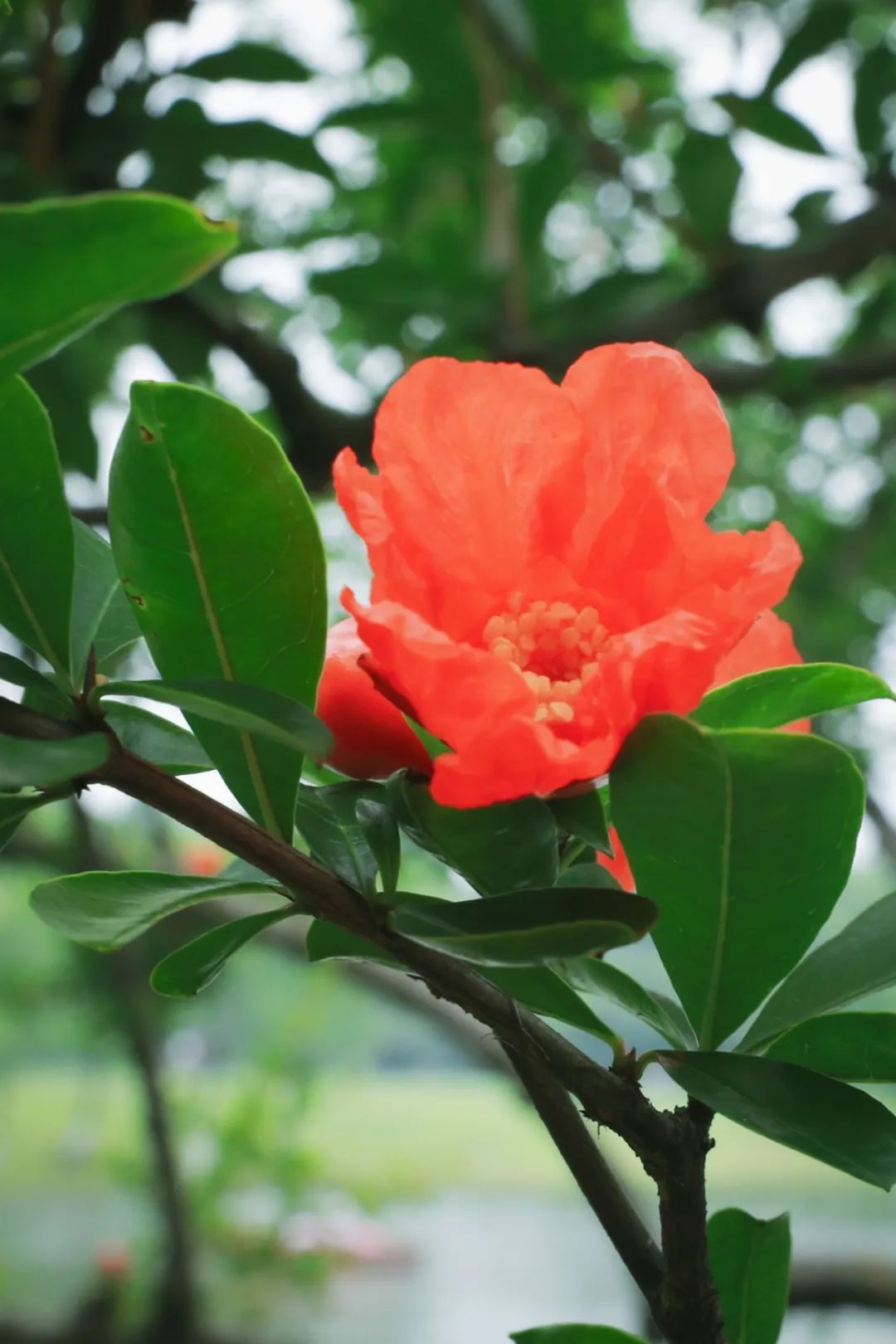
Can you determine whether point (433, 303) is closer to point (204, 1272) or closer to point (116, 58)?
point (116, 58)

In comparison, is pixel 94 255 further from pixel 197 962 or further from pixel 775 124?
pixel 775 124

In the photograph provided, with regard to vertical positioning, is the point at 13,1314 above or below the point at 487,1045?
below

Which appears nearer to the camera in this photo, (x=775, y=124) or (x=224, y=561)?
(x=224, y=561)

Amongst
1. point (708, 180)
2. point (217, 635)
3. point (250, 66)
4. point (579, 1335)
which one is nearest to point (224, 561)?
point (217, 635)

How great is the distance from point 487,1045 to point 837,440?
1576mm

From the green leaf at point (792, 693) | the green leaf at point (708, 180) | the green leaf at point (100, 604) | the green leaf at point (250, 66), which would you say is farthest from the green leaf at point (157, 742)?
the green leaf at point (708, 180)

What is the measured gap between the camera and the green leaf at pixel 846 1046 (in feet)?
0.97

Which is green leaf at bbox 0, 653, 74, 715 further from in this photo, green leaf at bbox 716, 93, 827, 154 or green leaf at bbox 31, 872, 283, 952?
green leaf at bbox 716, 93, 827, 154

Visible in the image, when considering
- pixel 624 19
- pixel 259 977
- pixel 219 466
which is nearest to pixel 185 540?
pixel 219 466

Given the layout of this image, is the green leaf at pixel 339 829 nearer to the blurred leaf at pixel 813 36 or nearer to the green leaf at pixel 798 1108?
the green leaf at pixel 798 1108

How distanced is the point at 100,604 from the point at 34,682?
0.05 meters

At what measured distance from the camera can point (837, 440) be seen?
243 cm

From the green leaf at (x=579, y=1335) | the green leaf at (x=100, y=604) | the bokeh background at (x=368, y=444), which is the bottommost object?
the green leaf at (x=579, y=1335)

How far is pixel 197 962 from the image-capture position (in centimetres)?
30
